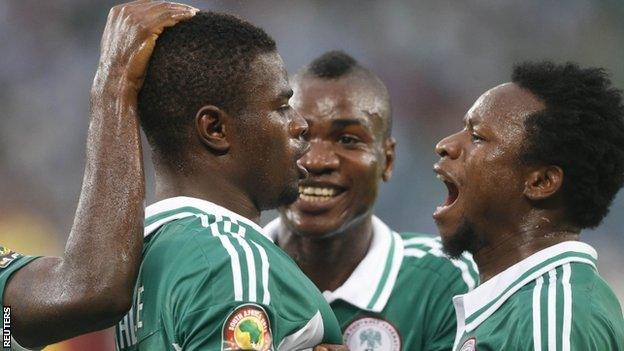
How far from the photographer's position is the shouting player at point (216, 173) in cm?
238

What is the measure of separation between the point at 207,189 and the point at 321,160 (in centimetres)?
144

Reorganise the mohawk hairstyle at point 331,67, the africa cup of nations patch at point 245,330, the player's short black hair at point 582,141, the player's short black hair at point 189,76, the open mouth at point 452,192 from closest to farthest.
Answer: the africa cup of nations patch at point 245,330, the player's short black hair at point 189,76, the player's short black hair at point 582,141, the open mouth at point 452,192, the mohawk hairstyle at point 331,67

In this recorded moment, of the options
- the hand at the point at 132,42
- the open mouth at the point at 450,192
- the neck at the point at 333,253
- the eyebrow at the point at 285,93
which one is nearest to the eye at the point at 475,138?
the open mouth at the point at 450,192

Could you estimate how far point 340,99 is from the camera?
4.12 metres

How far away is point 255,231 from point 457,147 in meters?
1.02

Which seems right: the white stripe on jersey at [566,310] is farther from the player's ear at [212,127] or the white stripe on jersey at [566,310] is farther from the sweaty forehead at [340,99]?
the sweaty forehead at [340,99]

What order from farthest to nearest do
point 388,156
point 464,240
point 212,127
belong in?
point 388,156 → point 464,240 → point 212,127

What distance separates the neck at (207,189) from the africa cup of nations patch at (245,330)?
0.47 m

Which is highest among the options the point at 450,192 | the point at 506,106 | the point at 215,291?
the point at 506,106

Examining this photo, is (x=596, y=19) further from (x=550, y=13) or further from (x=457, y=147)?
(x=457, y=147)

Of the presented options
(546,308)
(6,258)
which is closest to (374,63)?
(546,308)

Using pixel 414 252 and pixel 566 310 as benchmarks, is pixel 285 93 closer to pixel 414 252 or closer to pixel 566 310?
pixel 566 310

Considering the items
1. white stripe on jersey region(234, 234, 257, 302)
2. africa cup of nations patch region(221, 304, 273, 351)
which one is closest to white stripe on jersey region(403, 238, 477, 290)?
white stripe on jersey region(234, 234, 257, 302)

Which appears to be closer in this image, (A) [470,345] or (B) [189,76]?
(B) [189,76]
